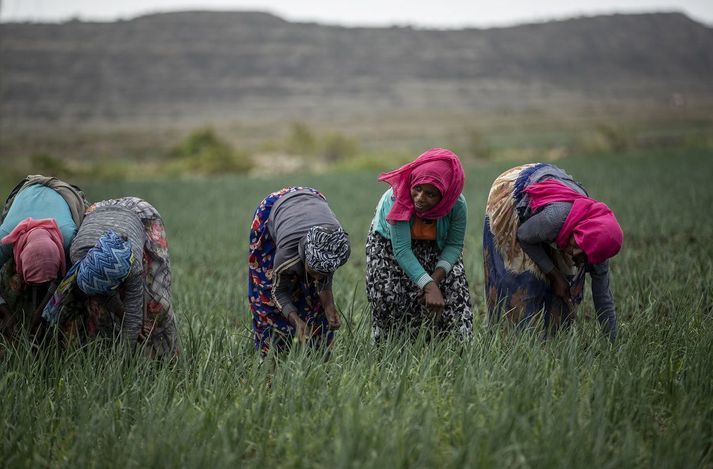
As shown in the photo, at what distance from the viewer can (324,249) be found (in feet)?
9.96

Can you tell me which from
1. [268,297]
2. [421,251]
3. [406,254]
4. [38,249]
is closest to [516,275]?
[421,251]

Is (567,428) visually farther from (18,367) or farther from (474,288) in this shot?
(474,288)

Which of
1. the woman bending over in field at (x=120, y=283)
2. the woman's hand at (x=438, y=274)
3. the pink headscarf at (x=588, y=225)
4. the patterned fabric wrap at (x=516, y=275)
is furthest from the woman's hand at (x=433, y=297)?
the woman bending over in field at (x=120, y=283)

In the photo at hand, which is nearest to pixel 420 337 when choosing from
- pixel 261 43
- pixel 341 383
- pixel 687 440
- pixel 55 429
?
pixel 341 383

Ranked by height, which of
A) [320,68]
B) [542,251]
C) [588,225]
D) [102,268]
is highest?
[320,68]

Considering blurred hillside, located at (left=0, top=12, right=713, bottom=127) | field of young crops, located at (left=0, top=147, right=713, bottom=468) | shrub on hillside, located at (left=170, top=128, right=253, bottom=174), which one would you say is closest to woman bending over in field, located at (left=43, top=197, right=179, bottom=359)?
field of young crops, located at (left=0, top=147, right=713, bottom=468)

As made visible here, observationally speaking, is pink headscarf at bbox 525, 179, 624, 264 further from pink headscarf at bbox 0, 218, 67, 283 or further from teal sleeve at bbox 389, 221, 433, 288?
pink headscarf at bbox 0, 218, 67, 283

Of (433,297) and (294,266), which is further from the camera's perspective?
(433,297)

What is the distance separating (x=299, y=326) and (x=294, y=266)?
296 millimetres

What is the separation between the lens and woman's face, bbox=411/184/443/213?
335 cm

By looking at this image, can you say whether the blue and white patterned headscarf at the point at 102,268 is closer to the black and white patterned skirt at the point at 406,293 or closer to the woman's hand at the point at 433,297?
the black and white patterned skirt at the point at 406,293

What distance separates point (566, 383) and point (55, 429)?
2185mm

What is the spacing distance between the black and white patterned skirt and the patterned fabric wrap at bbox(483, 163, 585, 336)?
0.24 meters

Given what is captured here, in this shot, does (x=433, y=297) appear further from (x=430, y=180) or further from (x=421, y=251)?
(x=430, y=180)
